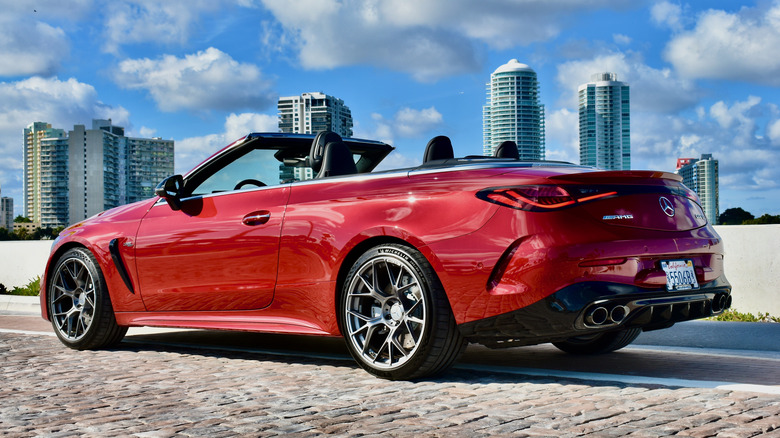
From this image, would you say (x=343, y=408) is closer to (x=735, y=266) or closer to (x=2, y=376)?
(x=2, y=376)

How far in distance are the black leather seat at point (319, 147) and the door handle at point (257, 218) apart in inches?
18.7

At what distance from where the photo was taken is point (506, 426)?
370cm

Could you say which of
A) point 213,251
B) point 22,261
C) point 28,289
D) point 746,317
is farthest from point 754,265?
point 22,261

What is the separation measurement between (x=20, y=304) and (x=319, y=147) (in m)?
8.70

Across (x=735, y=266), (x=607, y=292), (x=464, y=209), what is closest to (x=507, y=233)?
(x=464, y=209)

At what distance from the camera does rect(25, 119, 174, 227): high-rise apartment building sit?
123 m

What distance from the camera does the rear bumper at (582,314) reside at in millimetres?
4328

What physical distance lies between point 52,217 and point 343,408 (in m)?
151

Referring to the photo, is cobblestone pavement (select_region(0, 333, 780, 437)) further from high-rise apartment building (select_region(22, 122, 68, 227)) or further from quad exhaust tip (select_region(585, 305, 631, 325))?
high-rise apartment building (select_region(22, 122, 68, 227))

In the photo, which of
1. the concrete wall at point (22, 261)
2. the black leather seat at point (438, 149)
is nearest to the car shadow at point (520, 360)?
the black leather seat at point (438, 149)

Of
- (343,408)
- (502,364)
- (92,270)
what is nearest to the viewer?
(343,408)

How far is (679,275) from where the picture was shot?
464 cm

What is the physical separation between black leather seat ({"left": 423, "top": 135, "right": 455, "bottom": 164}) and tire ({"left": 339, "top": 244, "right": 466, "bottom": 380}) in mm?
1090

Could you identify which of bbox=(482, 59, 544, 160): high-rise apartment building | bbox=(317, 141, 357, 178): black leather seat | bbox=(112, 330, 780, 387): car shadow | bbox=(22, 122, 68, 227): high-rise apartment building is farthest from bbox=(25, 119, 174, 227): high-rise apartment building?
bbox=(317, 141, 357, 178): black leather seat
